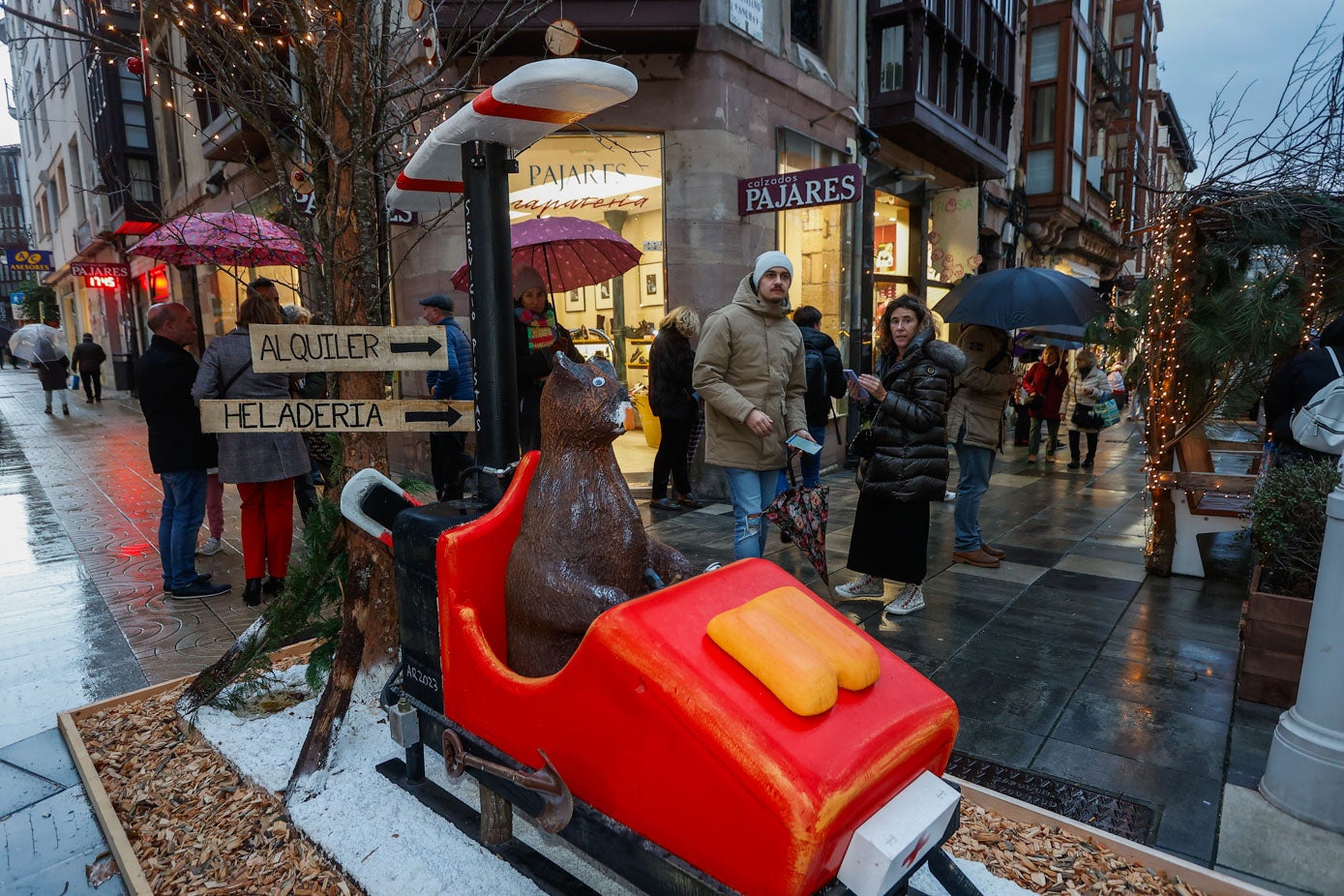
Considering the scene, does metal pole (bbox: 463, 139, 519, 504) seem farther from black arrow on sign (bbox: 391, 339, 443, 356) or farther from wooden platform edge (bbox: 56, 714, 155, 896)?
wooden platform edge (bbox: 56, 714, 155, 896)

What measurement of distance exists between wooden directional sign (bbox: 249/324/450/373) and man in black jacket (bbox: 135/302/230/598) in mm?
2774

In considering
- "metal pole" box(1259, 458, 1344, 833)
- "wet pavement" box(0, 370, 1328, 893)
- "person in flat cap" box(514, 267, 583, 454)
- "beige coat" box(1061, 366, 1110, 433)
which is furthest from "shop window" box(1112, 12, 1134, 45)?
"metal pole" box(1259, 458, 1344, 833)

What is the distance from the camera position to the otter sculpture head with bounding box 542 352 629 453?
2.09 m

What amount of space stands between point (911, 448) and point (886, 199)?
8966mm

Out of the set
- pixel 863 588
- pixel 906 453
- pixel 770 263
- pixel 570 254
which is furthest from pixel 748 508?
pixel 570 254

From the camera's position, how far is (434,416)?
277 cm

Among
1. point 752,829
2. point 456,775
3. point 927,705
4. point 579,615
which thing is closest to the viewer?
point 752,829

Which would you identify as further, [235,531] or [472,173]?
[235,531]

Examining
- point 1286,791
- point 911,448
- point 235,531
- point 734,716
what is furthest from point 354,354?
point 235,531

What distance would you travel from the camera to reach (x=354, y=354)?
8.71 feet

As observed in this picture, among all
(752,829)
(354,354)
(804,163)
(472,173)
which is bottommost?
(752,829)

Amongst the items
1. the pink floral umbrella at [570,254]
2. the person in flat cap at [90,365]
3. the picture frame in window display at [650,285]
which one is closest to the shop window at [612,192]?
the picture frame in window display at [650,285]

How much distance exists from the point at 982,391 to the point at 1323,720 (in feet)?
10.2

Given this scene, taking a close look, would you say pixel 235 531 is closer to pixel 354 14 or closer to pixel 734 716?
pixel 354 14
